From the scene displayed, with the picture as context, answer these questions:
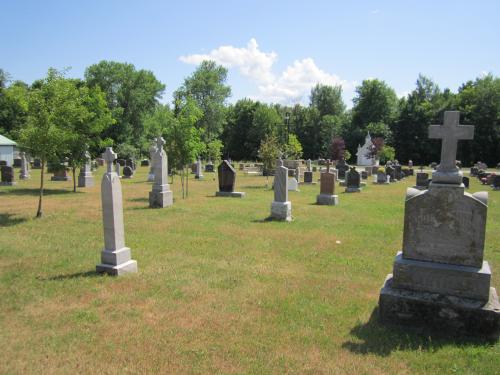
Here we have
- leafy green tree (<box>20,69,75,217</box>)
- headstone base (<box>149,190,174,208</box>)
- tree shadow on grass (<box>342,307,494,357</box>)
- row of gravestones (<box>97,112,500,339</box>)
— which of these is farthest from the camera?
headstone base (<box>149,190,174,208</box>)

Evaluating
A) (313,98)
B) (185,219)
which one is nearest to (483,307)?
(185,219)

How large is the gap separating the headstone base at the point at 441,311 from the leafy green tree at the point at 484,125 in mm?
54927

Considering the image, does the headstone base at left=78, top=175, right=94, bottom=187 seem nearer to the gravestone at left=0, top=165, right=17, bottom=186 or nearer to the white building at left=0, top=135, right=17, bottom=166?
the gravestone at left=0, top=165, right=17, bottom=186

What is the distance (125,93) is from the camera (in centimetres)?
4841

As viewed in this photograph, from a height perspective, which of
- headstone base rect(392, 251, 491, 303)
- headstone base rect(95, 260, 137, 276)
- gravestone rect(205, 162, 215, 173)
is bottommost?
headstone base rect(95, 260, 137, 276)

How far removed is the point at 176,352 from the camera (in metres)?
4.57

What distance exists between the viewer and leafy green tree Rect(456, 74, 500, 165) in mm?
52156

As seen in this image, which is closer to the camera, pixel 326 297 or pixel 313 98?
pixel 326 297

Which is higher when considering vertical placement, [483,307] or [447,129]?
[447,129]

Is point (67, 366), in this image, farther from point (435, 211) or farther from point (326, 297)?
point (435, 211)

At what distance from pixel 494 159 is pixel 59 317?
5933 centimetres

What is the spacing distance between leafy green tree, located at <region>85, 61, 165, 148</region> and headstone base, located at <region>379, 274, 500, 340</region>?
147 ft

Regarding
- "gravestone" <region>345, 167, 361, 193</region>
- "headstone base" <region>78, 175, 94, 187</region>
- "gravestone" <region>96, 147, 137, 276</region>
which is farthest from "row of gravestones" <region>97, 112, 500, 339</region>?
"headstone base" <region>78, 175, 94, 187</region>

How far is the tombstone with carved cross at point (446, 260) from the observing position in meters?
4.95
